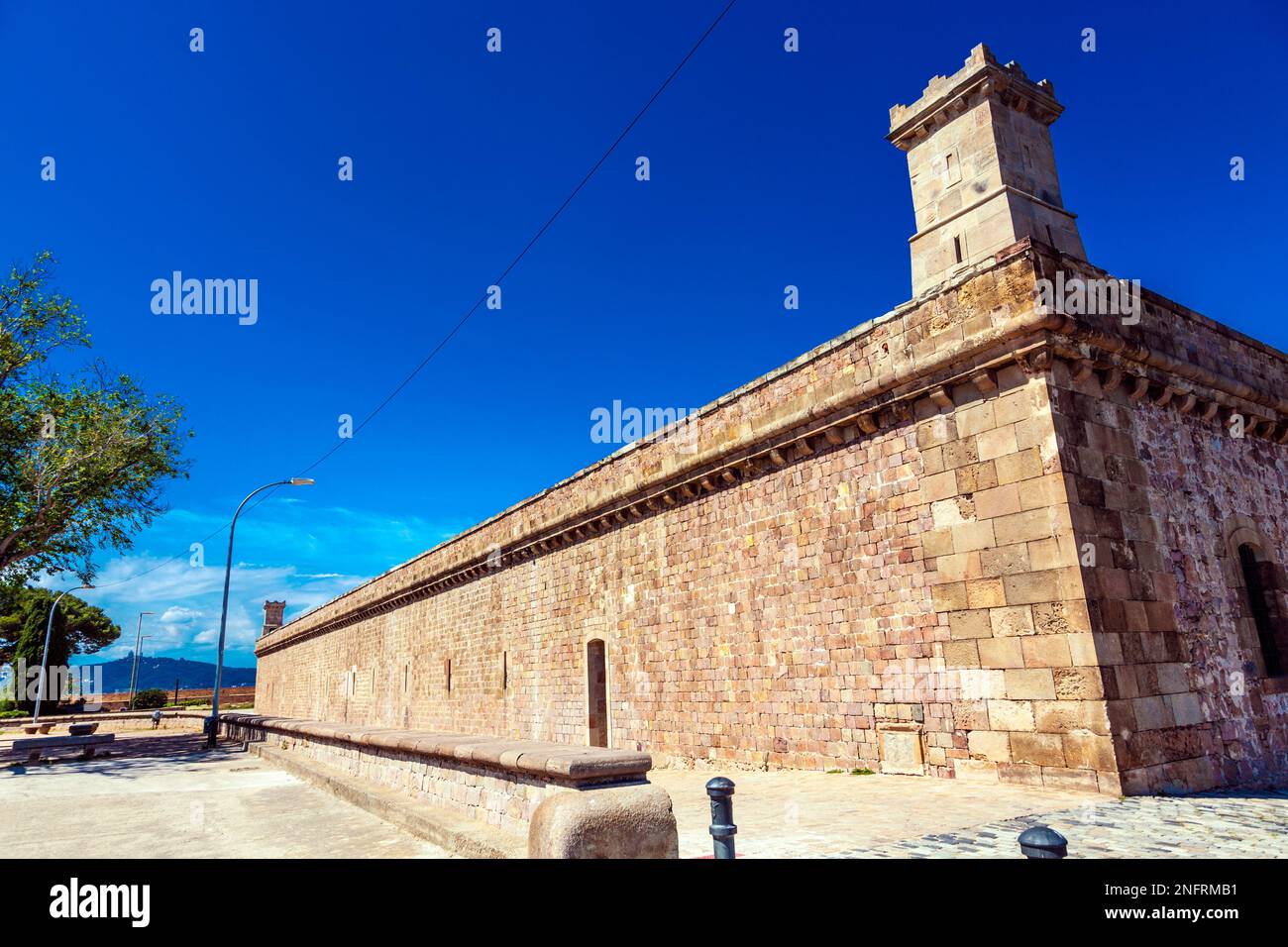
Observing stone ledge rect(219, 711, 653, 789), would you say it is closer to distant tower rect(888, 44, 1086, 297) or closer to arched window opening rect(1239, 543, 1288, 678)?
arched window opening rect(1239, 543, 1288, 678)

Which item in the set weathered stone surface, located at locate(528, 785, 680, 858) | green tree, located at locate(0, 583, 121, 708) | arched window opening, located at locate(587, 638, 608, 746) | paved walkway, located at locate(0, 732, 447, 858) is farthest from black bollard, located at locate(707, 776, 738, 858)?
green tree, located at locate(0, 583, 121, 708)

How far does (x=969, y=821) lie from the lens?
5602 millimetres

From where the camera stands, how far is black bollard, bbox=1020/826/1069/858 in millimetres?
2568

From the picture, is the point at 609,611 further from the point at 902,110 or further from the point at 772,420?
the point at 902,110

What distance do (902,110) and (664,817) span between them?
54.1 feet

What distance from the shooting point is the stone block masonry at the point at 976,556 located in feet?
24.3

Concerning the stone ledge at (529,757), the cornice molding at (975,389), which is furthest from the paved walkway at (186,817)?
the cornice molding at (975,389)

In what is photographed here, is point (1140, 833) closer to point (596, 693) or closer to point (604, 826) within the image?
point (604, 826)

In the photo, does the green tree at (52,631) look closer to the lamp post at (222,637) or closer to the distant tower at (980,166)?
the lamp post at (222,637)

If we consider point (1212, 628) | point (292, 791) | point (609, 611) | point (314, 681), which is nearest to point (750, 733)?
point (609, 611)

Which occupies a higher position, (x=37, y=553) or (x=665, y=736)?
(x=37, y=553)

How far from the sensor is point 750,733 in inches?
416

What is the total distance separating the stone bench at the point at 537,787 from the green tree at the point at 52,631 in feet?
116
